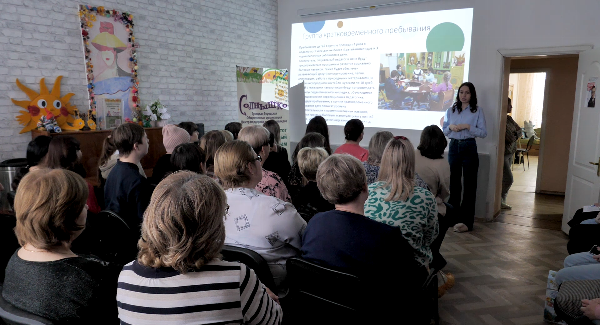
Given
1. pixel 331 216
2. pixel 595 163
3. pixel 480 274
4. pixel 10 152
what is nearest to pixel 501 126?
pixel 595 163

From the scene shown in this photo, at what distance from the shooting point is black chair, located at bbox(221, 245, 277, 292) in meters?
1.62

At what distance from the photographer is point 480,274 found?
340 centimetres

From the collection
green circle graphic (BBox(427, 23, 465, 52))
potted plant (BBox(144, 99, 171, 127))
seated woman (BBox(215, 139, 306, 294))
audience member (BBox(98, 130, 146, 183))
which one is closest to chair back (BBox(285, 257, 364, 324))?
seated woman (BBox(215, 139, 306, 294))

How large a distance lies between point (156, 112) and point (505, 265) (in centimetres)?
447

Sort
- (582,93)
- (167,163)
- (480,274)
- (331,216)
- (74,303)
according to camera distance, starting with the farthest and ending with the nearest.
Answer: (582,93), (480,274), (167,163), (331,216), (74,303)

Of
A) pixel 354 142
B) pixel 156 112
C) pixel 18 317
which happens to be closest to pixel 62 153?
pixel 18 317

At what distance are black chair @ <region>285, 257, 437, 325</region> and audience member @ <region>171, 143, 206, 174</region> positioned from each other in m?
1.21

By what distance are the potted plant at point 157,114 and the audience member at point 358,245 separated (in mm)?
4055

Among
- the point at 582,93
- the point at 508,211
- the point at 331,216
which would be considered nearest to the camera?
the point at 331,216

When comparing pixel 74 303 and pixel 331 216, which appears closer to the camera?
pixel 74 303

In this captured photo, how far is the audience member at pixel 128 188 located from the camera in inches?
98.3

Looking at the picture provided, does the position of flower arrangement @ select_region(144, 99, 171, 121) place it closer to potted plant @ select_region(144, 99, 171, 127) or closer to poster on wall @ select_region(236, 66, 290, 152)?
potted plant @ select_region(144, 99, 171, 127)

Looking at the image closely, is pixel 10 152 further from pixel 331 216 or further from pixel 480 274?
pixel 480 274

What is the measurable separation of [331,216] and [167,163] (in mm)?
1912
